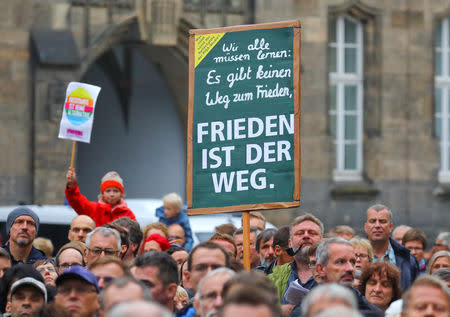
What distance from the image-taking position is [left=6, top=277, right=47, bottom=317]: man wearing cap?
7.25 meters

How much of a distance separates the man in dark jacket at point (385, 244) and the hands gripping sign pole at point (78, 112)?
2775mm

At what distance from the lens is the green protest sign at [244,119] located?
28.5 feet

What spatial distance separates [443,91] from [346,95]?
1878 mm

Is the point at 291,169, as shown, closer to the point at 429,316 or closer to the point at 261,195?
the point at 261,195

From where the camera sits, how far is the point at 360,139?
21.9 m

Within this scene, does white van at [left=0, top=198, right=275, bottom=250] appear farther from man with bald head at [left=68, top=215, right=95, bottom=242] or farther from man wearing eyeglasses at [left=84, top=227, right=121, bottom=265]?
man wearing eyeglasses at [left=84, top=227, right=121, bottom=265]

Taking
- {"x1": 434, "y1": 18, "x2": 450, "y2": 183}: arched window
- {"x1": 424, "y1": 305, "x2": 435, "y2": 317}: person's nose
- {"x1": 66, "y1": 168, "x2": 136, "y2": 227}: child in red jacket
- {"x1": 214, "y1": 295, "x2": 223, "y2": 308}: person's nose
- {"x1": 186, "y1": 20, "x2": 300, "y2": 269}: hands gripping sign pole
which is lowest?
{"x1": 424, "y1": 305, "x2": 435, "y2": 317}: person's nose

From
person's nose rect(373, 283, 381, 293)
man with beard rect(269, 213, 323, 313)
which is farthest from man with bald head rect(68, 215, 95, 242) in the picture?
person's nose rect(373, 283, 381, 293)

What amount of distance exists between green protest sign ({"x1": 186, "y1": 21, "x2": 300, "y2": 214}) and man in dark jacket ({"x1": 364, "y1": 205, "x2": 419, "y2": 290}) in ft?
6.82

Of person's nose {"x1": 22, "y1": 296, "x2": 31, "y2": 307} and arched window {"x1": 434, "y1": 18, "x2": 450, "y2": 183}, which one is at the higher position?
arched window {"x1": 434, "y1": 18, "x2": 450, "y2": 183}

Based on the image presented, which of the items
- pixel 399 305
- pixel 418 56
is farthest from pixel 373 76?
pixel 399 305

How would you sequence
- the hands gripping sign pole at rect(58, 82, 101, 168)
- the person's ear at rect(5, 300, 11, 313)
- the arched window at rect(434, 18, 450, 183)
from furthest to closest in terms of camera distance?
the arched window at rect(434, 18, 450, 183), the hands gripping sign pole at rect(58, 82, 101, 168), the person's ear at rect(5, 300, 11, 313)

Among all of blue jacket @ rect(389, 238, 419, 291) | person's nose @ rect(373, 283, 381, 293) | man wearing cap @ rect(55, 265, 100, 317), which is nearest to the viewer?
man wearing cap @ rect(55, 265, 100, 317)

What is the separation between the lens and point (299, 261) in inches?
340
